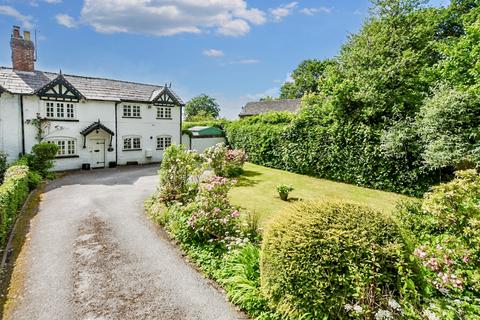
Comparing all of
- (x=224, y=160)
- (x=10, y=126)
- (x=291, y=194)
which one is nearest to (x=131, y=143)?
(x=10, y=126)

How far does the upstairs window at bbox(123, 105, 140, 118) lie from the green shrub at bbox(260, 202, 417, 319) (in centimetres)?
2382

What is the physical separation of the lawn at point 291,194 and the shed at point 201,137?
11033mm

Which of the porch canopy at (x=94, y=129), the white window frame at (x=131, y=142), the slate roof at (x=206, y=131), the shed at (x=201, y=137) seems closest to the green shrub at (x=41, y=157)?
the porch canopy at (x=94, y=129)

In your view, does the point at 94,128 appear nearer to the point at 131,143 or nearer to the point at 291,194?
the point at 131,143

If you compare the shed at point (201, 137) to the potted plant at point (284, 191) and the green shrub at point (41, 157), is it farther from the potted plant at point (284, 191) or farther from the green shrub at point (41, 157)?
the potted plant at point (284, 191)

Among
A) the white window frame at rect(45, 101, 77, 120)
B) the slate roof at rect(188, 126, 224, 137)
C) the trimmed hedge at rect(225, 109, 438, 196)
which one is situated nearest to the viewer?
the trimmed hedge at rect(225, 109, 438, 196)

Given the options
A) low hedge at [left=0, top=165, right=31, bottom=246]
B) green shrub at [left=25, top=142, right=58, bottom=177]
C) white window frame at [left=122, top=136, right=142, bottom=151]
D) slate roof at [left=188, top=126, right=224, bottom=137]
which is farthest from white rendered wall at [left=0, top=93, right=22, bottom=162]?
slate roof at [left=188, top=126, right=224, bottom=137]

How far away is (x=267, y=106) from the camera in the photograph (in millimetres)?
53750

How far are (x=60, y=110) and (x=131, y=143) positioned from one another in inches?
245

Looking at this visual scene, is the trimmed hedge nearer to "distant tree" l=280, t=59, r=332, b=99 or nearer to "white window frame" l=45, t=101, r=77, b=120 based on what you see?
"white window frame" l=45, t=101, r=77, b=120

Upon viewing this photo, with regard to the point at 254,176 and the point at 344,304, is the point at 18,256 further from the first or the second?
the point at 254,176

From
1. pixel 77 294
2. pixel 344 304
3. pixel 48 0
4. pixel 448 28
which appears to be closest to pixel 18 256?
pixel 77 294

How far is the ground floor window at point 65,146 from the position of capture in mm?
21828

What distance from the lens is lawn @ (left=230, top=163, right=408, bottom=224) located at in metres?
13.4
